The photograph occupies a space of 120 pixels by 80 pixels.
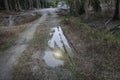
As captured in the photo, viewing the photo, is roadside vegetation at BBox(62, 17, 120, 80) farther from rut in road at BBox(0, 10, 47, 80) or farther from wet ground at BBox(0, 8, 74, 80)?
rut in road at BBox(0, 10, 47, 80)

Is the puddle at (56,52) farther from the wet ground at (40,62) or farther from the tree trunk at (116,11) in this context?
the tree trunk at (116,11)

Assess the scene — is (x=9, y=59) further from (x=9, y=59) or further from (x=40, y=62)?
(x=40, y=62)

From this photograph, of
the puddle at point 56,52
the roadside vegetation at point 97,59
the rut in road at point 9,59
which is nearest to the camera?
the roadside vegetation at point 97,59

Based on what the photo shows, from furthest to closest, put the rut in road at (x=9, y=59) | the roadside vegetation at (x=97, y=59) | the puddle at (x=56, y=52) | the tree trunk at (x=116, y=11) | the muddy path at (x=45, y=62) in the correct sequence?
the tree trunk at (x=116, y=11)
the puddle at (x=56, y=52)
the rut in road at (x=9, y=59)
the muddy path at (x=45, y=62)
the roadside vegetation at (x=97, y=59)

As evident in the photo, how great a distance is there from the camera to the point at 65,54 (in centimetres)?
957

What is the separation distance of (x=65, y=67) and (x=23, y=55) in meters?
2.93

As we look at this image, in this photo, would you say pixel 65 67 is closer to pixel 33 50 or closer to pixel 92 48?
pixel 92 48

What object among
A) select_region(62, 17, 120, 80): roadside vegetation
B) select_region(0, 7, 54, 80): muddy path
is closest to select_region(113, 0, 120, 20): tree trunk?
select_region(62, 17, 120, 80): roadside vegetation

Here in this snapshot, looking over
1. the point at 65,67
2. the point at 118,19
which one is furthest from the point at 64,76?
the point at 118,19

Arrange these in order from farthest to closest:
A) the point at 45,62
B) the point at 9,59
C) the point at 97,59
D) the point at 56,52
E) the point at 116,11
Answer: the point at 116,11 → the point at 56,52 → the point at 9,59 → the point at 45,62 → the point at 97,59

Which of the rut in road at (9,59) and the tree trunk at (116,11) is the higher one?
the tree trunk at (116,11)

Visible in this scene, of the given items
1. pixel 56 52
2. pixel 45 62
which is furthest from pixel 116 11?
pixel 45 62

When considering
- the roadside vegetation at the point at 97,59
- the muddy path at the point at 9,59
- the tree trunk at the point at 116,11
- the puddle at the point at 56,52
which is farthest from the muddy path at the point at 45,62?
the tree trunk at the point at 116,11

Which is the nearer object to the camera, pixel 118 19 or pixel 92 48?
pixel 92 48
